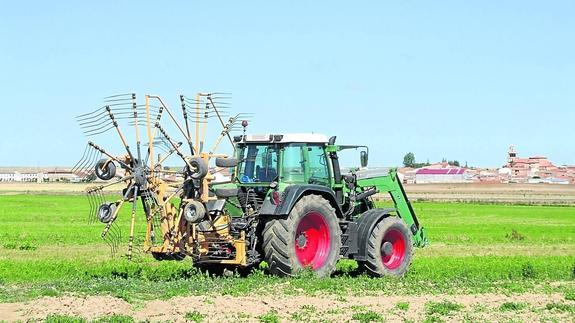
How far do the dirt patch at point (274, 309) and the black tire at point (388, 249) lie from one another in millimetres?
4303

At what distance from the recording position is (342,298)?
14641 millimetres

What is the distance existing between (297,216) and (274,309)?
3885 mm

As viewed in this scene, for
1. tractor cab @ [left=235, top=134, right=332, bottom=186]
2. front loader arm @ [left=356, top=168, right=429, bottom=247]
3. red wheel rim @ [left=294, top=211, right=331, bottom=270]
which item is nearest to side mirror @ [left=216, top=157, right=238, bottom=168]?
tractor cab @ [left=235, top=134, right=332, bottom=186]

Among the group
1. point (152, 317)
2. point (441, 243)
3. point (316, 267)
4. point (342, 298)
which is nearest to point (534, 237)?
point (441, 243)

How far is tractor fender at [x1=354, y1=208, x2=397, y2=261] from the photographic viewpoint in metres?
19.0

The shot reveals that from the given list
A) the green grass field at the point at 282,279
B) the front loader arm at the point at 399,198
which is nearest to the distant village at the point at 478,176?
the green grass field at the point at 282,279

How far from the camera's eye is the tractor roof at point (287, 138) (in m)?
18.4

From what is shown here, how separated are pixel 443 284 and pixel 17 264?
35.5 ft

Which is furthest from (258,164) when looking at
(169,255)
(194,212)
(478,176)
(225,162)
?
(478,176)

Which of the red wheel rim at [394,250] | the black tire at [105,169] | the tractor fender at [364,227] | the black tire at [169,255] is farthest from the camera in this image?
the red wheel rim at [394,250]

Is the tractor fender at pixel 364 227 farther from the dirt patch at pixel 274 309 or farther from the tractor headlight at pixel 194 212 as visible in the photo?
the dirt patch at pixel 274 309

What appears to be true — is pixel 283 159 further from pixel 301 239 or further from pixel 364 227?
pixel 364 227

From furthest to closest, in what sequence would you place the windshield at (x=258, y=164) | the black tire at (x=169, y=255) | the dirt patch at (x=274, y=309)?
the windshield at (x=258, y=164), the black tire at (x=169, y=255), the dirt patch at (x=274, y=309)

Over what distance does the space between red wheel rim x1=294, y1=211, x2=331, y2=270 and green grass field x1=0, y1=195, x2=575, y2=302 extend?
623 mm
